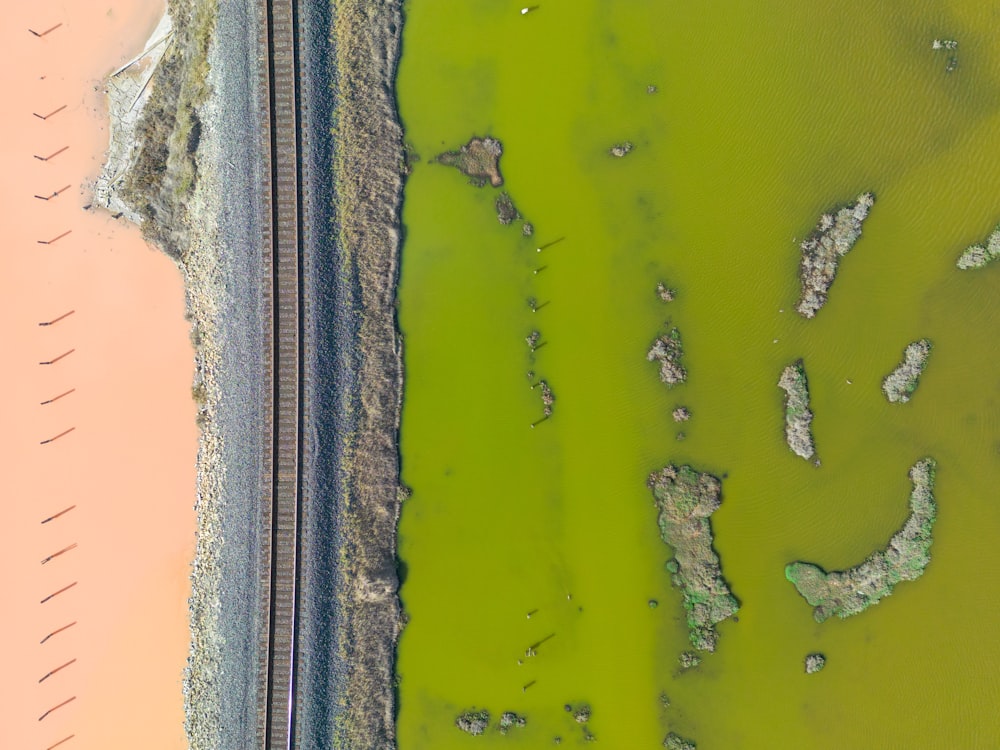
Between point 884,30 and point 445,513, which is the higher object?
point 884,30

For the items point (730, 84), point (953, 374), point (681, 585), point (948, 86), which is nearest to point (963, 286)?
point (953, 374)

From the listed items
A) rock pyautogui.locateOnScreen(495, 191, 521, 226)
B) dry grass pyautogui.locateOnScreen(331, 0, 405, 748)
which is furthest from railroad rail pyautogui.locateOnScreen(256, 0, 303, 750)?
rock pyautogui.locateOnScreen(495, 191, 521, 226)

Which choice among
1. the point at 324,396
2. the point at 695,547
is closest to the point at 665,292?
the point at 695,547

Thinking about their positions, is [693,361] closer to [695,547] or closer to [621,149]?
[695,547]

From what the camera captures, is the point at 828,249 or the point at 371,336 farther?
the point at 371,336

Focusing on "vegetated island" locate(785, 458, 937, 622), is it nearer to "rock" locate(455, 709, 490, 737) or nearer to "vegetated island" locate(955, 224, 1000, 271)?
"vegetated island" locate(955, 224, 1000, 271)

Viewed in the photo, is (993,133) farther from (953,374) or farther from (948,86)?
(953,374)
